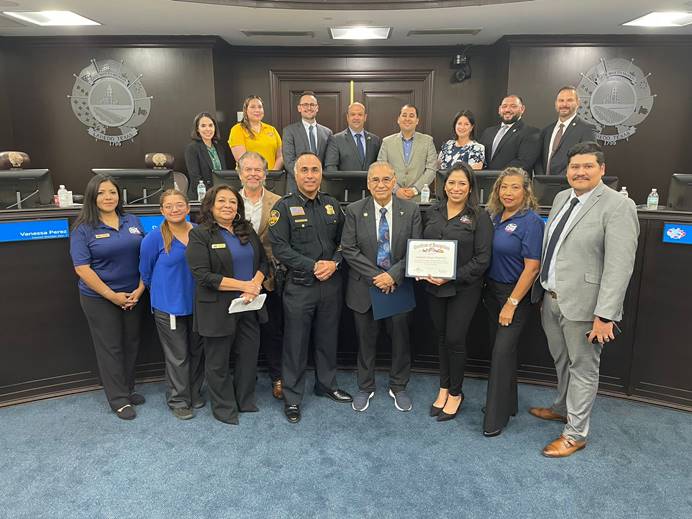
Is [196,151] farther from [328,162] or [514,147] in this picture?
[514,147]

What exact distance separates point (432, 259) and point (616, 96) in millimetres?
4636

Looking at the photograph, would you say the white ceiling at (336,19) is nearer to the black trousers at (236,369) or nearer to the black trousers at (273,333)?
the black trousers at (273,333)

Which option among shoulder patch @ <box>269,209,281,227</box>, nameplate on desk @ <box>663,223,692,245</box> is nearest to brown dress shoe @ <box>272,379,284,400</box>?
shoulder patch @ <box>269,209,281,227</box>

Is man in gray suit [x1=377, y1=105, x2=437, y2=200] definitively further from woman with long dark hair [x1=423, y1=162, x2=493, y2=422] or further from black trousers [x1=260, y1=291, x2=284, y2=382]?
black trousers [x1=260, y1=291, x2=284, y2=382]

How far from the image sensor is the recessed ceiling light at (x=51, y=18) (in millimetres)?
4728

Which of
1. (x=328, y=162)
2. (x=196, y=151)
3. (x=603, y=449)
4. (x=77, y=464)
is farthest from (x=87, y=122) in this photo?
(x=603, y=449)

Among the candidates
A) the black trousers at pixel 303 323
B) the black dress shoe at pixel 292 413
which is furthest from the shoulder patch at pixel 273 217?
the black dress shoe at pixel 292 413

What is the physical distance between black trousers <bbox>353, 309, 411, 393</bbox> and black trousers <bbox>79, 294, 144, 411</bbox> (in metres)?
1.50

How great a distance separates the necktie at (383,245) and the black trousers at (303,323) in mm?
310

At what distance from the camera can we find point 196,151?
4504mm

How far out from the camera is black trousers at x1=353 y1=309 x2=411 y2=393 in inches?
120

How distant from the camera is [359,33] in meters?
5.57

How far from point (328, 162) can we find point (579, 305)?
8.64 feet

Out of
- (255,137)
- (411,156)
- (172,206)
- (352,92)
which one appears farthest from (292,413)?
(352,92)
